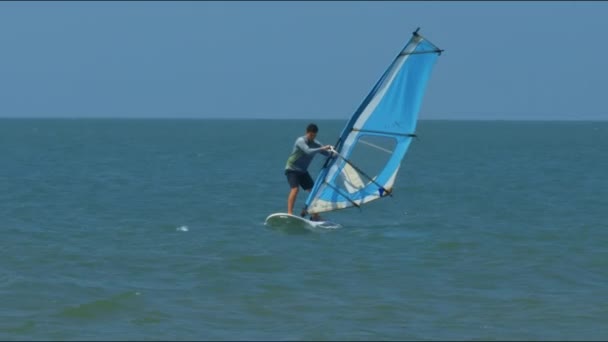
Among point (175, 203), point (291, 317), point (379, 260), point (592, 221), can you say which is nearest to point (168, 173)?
point (175, 203)

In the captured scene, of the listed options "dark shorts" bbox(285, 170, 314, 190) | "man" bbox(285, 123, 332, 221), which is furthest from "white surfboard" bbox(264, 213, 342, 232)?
"dark shorts" bbox(285, 170, 314, 190)

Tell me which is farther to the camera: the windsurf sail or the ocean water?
the windsurf sail

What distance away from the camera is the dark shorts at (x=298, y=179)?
1723 centimetres

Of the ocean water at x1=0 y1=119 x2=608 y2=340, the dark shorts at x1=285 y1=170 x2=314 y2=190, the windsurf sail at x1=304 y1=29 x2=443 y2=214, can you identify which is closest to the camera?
the ocean water at x1=0 y1=119 x2=608 y2=340

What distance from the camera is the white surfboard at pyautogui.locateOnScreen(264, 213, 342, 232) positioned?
17.3m

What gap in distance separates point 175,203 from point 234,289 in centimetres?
988

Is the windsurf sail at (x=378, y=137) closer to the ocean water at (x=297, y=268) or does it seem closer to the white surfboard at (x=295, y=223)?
the white surfboard at (x=295, y=223)

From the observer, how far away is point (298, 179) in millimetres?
17281

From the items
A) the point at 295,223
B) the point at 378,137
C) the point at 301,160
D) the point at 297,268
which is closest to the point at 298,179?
the point at 301,160

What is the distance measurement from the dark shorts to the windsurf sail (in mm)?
167

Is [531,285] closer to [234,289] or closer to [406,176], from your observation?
[234,289]

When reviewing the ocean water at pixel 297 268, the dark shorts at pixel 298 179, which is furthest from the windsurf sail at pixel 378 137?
the ocean water at pixel 297 268

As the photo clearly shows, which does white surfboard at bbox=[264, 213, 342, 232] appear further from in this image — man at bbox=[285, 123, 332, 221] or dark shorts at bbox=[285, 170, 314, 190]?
dark shorts at bbox=[285, 170, 314, 190]

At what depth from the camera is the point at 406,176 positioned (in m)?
32.7
